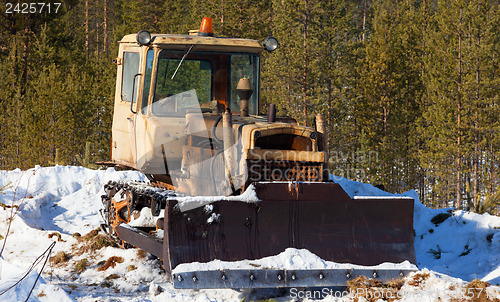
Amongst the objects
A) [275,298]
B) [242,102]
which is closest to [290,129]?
[242,102]

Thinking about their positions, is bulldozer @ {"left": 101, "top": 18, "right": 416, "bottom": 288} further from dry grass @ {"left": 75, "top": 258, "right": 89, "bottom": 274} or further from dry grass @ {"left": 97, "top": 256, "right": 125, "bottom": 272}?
dry grass @ {"left": 75, "top": 258, "right": 89, "bottom": 274}

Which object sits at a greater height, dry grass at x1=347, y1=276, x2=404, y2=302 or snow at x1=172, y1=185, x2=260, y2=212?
snow at x1=172, y1=185, x2=260, y2=212

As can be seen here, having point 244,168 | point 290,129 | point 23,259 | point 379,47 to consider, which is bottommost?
point 23,259

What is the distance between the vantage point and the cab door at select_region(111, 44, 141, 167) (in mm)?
7734

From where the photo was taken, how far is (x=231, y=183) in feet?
21.7

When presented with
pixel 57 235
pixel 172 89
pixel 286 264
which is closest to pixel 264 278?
pixel 286 264

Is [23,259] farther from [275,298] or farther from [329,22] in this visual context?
[329,22]

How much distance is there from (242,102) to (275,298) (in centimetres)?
274

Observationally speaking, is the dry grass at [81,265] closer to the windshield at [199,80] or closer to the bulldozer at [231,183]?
the bulldozer at [231,183]

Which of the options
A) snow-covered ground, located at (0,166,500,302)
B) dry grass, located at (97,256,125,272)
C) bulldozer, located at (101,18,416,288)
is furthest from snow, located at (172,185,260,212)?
dry grass, located at (97,256,125,272)

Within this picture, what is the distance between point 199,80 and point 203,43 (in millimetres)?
642

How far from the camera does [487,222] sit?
30.4 ft

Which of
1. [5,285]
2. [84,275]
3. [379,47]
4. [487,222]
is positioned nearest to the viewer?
[5,285]

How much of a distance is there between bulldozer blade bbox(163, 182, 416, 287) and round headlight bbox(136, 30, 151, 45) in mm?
2336
